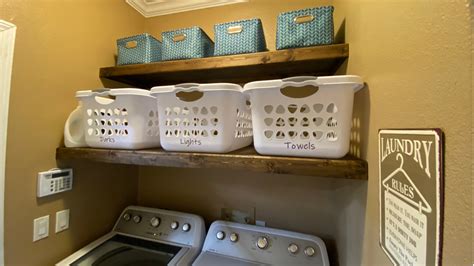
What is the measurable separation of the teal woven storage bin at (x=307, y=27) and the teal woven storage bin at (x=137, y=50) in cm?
77

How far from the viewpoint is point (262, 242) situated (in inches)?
46.6

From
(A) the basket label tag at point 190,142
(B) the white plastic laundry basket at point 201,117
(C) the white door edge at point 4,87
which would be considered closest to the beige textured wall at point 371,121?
(B) the white plastic laundry basket at point 201,117

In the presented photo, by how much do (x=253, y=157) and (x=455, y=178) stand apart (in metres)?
0.55

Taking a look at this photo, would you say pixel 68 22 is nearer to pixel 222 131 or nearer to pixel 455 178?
pixel 222 131

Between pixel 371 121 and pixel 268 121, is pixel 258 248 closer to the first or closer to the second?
pixel 268 121

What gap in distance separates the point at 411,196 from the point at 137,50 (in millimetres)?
1434

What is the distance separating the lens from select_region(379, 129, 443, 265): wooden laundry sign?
1.15 ft

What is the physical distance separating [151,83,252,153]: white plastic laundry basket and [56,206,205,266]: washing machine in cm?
67

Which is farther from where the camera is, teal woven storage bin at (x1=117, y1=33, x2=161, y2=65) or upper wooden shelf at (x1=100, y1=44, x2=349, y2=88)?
teal woven storage bin at (x1=117, y1=33, x2=161, y2=65)

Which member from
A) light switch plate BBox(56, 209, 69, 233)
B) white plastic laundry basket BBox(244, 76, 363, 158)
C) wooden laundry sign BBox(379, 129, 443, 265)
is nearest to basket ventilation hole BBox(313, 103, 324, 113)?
white plastic laundry basket BBox(244, 76, 363, 158)

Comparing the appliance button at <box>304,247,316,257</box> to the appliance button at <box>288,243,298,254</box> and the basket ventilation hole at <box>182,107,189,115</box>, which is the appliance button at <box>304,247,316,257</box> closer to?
the appliance button at <box>288,243,298,254</box>

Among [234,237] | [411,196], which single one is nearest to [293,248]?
[234,237]

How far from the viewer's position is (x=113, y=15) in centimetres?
140

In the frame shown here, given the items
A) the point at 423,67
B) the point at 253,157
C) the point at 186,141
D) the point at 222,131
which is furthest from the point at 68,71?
the point at 423,67
